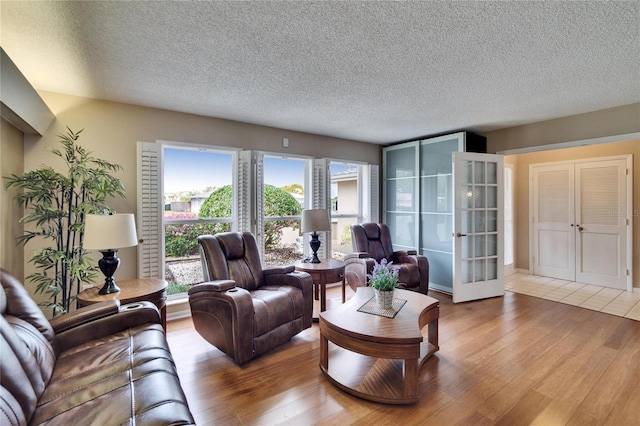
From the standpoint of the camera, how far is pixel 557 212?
17.2 feet

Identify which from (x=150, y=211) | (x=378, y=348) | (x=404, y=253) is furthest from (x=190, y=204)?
(x=404, y=253)

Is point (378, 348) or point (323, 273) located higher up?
point (323, 273)

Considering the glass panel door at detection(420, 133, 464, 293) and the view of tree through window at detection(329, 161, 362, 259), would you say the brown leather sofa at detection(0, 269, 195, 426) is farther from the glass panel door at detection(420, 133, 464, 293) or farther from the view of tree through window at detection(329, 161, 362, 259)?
the glass panel door at detection(420, 133, 464, 293)

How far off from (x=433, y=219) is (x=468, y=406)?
3174 millimetres

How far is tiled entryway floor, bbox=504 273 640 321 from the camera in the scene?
3.77 meters

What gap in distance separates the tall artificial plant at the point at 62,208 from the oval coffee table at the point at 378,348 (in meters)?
2.13

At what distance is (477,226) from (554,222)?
206 centimetres

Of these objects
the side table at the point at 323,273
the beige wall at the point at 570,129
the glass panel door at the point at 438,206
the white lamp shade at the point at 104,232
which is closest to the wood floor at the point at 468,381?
the side table at the point at 323,273

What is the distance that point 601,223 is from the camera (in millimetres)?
4742

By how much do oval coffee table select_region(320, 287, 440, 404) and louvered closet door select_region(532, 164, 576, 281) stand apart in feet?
13.3

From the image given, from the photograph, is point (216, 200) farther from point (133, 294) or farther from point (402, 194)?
point (402, 194)

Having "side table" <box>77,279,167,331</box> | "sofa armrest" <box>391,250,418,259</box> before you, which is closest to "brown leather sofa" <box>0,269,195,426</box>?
"side table" <box>77,279,167,331</box>

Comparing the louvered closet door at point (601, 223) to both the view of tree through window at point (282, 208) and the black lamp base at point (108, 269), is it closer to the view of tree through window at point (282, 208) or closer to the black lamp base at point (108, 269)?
the view of tree through window at point (282, 208)

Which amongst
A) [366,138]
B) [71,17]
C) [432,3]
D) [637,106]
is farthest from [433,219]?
[71,17]
